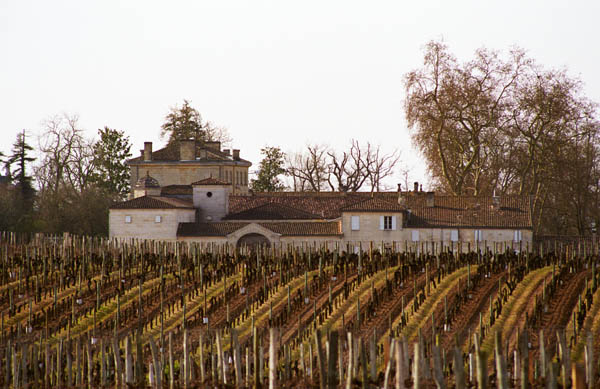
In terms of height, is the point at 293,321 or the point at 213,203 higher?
the point at 213,203

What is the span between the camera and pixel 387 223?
56.3 metres

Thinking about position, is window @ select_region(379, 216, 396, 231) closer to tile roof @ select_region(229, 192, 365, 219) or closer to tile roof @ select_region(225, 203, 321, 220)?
tile roof @ select_region(229, 192, 365, 219)

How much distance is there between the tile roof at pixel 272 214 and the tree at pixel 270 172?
21.8 metres

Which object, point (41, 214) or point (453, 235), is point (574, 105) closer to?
point (453, 235)

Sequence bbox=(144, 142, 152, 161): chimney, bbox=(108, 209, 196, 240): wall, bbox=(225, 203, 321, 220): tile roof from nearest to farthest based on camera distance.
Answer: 1. bbox=(108, 209, 196, 240): wall
2. bbox=(225, 203, 321, 220): tile roof
3. bbox=(144, 142, 152, 161): chimney

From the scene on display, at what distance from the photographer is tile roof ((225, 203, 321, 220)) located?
192 feet

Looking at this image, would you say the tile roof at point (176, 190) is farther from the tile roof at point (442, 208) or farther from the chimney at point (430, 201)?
the chimney at point (430, 201)

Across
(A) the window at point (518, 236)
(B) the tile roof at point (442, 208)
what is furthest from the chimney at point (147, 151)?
(A) the window at point (518, 236)

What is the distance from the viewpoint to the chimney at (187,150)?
238 ft

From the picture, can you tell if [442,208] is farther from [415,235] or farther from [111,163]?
[111,163]

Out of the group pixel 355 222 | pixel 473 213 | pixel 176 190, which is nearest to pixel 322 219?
pixel 355 222

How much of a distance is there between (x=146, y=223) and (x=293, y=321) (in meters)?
30.4

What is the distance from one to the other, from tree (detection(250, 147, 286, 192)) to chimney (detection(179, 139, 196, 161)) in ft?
33.5

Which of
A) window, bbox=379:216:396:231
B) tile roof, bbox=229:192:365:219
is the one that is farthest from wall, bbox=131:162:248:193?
window, bbox=379:216:396:231
